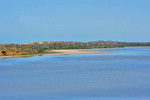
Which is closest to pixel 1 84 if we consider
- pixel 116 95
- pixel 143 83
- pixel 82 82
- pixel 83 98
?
pixel 82 82

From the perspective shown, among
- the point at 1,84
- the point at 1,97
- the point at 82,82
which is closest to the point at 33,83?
the point at 1,84

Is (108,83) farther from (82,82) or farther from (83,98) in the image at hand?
(83,98)

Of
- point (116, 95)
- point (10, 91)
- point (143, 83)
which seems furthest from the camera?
point (143, 83)

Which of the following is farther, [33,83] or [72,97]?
[33,83]

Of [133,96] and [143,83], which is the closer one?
[133,96]

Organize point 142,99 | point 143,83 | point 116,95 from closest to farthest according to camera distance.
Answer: point 142,99 < point 116,95 < point 143,83

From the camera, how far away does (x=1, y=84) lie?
11.7 meters

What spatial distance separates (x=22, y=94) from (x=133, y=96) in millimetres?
3888

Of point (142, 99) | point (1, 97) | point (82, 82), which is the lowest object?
point (142, 99)

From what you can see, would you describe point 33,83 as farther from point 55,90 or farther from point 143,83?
point 143,83

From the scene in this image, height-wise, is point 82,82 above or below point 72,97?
above

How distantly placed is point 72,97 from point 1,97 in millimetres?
2405

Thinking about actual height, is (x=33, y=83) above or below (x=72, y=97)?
above

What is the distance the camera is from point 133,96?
915 centimetres
